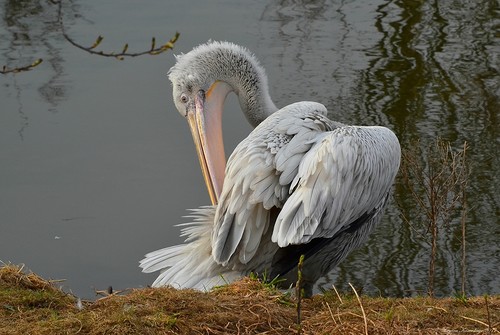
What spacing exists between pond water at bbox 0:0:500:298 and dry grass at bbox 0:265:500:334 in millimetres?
2523

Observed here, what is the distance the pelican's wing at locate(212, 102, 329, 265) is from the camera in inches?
193

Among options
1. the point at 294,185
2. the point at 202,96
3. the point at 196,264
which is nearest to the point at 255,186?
the point at 294,185

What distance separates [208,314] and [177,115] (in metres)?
5.16

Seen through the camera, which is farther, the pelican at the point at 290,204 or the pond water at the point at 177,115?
the pond water at the point at 177,115

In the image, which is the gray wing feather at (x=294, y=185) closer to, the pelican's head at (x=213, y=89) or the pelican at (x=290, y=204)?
the pelican at (x=290, y=204)

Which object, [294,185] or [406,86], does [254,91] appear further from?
[406,86]

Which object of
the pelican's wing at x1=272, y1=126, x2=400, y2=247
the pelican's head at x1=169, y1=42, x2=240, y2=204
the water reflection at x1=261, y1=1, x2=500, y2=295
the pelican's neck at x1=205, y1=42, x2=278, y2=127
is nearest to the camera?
the pelican's wing at x1=272, y1=126, x2=400, y2=247

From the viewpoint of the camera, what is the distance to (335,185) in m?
4.89

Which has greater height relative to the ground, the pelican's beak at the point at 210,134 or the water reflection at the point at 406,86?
the pelican's beak at the point at 210,134

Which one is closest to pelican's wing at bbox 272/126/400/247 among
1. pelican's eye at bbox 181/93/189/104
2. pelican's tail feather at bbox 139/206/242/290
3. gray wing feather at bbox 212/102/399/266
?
gray wing feather at bbox 212/102/399/266

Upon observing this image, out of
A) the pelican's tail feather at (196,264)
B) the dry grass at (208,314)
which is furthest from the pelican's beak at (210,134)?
the dry grass at (208,314)

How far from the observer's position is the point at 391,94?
9.34 metres

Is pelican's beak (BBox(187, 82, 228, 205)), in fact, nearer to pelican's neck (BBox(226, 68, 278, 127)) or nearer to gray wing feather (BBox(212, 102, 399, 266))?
pelican's neck (BBox(226, 68, 278, 127))

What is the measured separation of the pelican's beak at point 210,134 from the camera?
5.99 m
